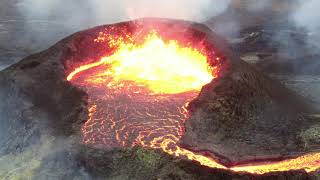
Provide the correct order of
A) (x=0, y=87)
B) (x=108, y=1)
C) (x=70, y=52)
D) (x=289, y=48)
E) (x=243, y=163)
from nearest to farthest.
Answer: (x=243, y=163) → (x=0, y=87) → (x=70, y=52) → (x=289, y=48) → (x=108, y=1)

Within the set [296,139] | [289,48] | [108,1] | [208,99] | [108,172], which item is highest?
[108,1]

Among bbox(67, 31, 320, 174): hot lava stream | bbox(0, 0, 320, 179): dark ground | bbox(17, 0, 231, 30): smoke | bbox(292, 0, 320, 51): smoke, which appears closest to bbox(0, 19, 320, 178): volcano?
bbox(67, 31, 320, 174): hot lava stream

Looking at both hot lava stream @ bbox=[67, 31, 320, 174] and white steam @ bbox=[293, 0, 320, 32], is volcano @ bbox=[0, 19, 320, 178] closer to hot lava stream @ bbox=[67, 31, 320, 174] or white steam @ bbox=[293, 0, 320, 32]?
hot lava stream @ bbox=[67, 31, 320, 174]

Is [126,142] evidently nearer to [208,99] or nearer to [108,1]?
[208,99]

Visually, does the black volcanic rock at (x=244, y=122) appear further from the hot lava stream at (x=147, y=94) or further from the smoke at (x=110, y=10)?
the smoke at (x=110, y=10)

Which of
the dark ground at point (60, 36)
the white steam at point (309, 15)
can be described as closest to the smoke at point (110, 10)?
the dark ground at point (60, 36)

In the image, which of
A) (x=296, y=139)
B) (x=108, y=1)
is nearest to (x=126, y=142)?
(x=296, y=139)
